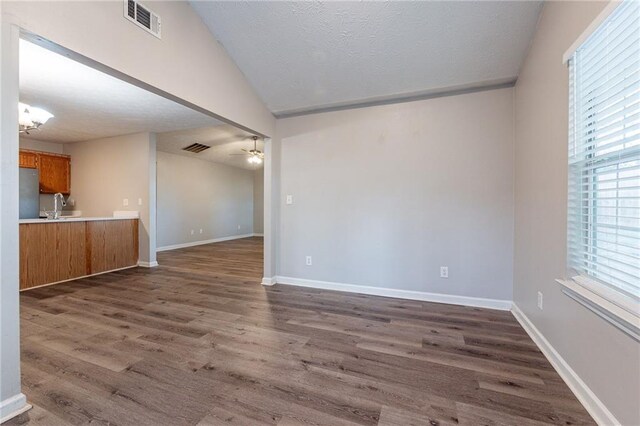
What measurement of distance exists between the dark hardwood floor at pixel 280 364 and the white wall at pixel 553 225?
0.24 m

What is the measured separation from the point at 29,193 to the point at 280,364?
6.22 metres

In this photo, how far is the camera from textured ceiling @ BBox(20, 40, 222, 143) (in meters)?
2.63

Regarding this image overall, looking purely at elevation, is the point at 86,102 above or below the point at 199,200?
above

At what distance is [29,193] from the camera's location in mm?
4941

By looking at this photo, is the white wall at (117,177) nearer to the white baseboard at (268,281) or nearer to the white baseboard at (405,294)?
the white baseboard at (268,281)

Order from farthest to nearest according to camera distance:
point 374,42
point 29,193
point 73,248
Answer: point 29,193 → point 73,248 → point 374,42

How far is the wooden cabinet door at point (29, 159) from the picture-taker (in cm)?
494

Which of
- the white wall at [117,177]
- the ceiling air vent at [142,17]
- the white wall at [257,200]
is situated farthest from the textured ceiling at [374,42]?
the white wall at [257,200]

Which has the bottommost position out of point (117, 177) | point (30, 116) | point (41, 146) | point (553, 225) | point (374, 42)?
point (553, 225)

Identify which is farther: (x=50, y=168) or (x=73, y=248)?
(x=50, y=168)

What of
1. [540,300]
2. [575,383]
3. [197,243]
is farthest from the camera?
[197,243]

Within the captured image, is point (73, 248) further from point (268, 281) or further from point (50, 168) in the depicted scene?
point (268, 281)

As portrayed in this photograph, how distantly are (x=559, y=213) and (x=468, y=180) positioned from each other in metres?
1.17

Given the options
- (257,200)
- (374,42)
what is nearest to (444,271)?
(374,42)
